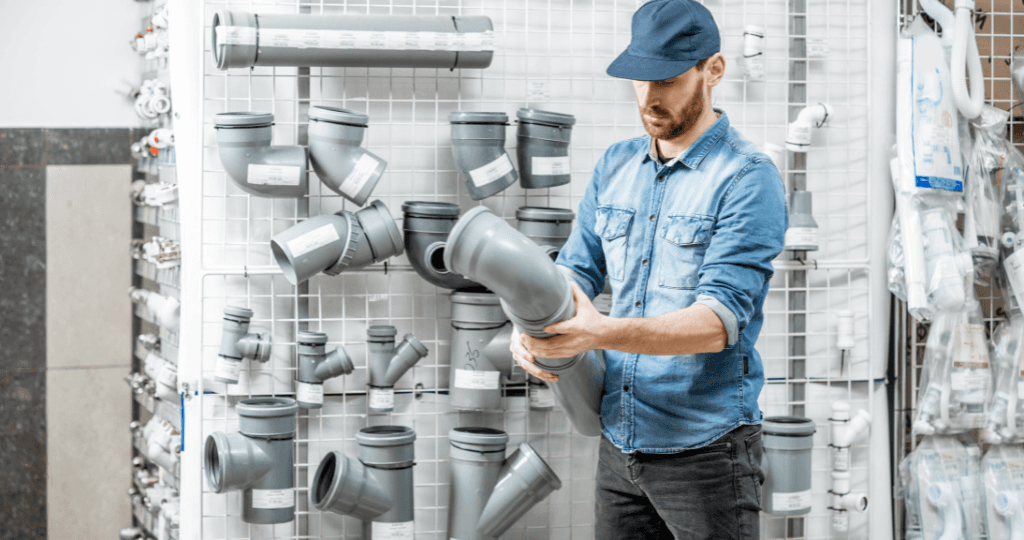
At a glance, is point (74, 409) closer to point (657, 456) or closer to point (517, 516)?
point (517, 516)

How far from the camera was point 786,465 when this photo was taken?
84.6 inches

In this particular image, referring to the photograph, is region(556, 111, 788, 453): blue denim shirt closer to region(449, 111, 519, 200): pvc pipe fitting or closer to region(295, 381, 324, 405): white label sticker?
region(449, 111, 519, 200): pvc pipe fitting

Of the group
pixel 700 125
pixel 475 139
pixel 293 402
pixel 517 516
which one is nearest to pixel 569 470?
pixel 517 516

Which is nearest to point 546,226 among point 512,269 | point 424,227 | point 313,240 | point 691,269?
point 424,227

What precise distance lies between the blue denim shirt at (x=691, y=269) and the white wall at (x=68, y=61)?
6.56ft

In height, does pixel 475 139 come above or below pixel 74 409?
above

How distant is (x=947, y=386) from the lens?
2.26m

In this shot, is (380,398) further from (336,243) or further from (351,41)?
(351,41)

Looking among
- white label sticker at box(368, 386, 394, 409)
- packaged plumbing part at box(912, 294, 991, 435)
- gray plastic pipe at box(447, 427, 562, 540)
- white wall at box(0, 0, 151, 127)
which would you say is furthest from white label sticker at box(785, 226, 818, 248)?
white wall at box(0, 0, 151, 127)

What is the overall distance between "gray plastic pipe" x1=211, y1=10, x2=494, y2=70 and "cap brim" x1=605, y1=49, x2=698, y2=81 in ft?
2.19

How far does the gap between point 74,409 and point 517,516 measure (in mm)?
1696

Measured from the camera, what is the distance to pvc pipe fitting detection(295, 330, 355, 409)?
2021 millimetres

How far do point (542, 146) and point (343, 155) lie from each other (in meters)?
0.45

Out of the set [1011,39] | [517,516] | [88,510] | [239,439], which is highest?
[1011,39]
